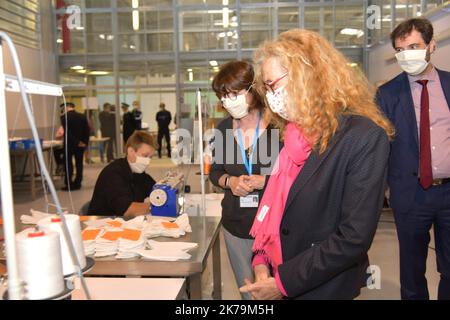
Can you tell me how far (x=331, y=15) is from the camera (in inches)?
415

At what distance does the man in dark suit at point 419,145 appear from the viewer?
82.8 inches

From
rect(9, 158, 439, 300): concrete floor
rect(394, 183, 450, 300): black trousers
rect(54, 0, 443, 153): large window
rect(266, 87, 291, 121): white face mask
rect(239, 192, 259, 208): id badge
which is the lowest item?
rect(9, 158, 439, 300): concrete floor

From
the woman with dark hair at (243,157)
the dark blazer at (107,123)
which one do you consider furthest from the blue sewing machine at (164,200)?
the dark blazer at (107,123)

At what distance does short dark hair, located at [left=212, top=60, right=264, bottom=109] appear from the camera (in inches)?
80.2

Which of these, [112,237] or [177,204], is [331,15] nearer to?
[177,204]

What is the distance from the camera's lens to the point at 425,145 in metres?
2.11

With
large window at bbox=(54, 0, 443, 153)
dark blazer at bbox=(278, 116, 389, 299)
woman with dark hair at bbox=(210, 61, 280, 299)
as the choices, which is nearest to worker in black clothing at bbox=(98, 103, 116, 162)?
large window at bbox=(54, 0, 443, 153)

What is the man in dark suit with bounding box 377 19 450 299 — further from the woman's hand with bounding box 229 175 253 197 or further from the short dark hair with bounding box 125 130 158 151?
the short dark hair with bounding box 125 130 158 151

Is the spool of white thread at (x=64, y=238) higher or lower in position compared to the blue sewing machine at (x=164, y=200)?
higher

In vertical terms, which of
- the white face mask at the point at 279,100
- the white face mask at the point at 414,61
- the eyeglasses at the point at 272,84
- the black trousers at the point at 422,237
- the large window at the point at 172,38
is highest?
the large window at the point at 172,38

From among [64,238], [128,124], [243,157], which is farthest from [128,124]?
[64,238]

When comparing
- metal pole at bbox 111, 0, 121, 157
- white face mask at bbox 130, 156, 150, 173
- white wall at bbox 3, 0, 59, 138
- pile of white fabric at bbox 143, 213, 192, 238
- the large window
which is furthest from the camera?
metal pole at bbox 111, 0, 121, 157

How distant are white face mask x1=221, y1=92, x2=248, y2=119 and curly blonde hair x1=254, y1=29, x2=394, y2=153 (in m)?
0.85

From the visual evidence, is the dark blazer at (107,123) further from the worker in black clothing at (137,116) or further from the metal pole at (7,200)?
the metal pole at (7,200)
